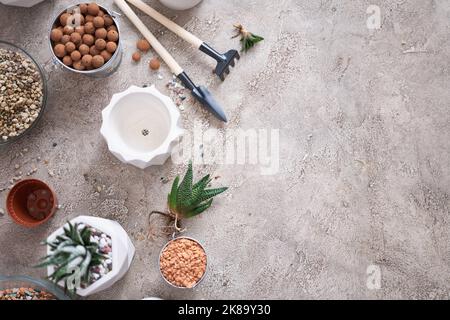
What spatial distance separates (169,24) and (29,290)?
0.79m

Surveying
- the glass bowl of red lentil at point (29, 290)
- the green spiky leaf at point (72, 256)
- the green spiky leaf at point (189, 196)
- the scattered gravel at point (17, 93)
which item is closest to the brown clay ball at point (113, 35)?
the scattered gravel at point (17, 93)

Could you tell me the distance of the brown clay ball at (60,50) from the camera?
1.45 m

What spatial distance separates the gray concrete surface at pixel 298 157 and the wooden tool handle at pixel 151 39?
4 centimetres

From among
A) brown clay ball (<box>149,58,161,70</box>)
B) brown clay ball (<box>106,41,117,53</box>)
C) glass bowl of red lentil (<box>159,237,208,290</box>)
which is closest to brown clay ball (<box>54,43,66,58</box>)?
brown clay ball (<box>106,41,117,53</box>)

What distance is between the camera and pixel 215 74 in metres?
1.56

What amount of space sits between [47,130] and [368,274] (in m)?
0.97

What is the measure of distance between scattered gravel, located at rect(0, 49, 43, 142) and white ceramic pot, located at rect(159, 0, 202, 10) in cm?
40

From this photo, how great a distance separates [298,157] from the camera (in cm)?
156

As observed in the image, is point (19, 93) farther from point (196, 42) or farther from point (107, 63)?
point (196, 42)

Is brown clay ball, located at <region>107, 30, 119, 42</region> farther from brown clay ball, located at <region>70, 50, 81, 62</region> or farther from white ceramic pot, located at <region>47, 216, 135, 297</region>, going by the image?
white ceramic pot, located at <region>47, 216, 135, 297</region>

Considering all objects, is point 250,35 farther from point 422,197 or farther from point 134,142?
point 422,197

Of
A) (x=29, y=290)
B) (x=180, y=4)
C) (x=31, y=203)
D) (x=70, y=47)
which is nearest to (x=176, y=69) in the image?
(x=180, y=4)

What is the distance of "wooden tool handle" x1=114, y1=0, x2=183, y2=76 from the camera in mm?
1521
